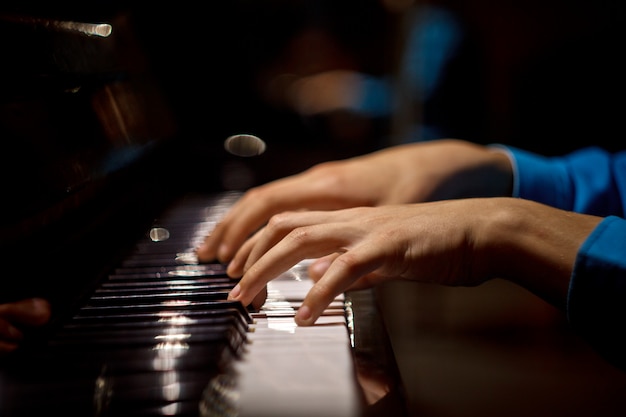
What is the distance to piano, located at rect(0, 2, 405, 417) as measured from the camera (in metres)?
0.54

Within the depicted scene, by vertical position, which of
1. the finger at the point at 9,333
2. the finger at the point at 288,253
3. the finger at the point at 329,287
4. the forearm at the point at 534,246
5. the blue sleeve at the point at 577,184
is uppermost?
the finger at the point at 9,333

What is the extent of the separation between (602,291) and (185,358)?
464 millimetres

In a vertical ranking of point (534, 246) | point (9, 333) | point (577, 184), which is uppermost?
point (9, 333)

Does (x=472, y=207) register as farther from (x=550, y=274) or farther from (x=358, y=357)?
(x=358, y=357)

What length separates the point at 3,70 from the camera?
2.32 ft

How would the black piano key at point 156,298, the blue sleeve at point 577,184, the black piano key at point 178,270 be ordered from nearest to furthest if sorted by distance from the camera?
1. the black piano key at point 156,298
2. the black piano key at point 178,270
3. the blue sleeve at point 577,184

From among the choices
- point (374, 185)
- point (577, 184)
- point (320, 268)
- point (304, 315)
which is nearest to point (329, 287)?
point (304, 315)

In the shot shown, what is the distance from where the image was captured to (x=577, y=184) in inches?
50.1

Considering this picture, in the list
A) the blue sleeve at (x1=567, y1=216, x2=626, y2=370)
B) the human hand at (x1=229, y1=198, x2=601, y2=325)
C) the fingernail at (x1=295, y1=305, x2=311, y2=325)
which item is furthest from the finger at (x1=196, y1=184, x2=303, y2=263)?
the blue sleeve at (x1=567, y1=216, x2=626, y2=370)

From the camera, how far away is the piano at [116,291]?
0.54 metres

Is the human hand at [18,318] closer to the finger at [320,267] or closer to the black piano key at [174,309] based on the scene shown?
the black piano key at [174,309]

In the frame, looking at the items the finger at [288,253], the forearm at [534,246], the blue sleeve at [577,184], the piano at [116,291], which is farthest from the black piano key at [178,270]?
the blue sleeve at [577,184]

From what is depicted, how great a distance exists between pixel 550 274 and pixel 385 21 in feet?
14.1

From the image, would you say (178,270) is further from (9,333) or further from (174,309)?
(9,333)
